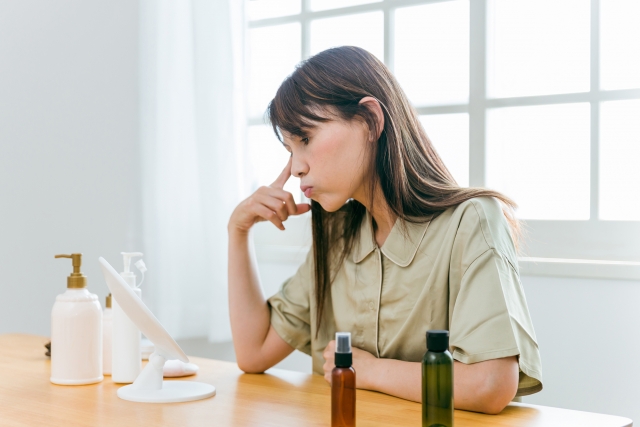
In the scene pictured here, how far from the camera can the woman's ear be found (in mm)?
1310

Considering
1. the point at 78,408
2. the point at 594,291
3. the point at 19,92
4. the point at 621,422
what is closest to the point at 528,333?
the point at 621,422

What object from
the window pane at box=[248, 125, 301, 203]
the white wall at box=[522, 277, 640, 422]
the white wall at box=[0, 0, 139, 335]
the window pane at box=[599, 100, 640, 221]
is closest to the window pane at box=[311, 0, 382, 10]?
the window pane at box=[248, 125, 301, 203]

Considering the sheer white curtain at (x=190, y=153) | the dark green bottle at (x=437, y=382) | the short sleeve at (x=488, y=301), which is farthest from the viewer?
the sheer white curtain at (x=190, y=153)

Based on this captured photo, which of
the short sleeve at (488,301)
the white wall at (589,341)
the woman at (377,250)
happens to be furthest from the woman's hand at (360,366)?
the white wall at (589,341)

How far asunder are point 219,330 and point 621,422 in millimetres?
1932

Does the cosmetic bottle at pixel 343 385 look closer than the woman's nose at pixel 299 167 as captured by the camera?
Yes

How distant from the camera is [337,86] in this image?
1.32 meters

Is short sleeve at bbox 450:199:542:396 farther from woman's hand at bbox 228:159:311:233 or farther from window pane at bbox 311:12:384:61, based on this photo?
window pane at bbox 311:12:384:61

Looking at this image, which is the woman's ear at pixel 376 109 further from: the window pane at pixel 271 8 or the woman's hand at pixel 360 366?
the window pane at pixel 271 8

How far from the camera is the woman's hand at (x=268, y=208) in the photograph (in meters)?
1.48

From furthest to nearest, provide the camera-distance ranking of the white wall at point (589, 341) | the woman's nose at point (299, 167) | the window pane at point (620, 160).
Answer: the window pane at point (620, 160) < the white wall at point (589, 341) < the woman's nose at point (299, 167)

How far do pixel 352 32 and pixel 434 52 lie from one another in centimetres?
38

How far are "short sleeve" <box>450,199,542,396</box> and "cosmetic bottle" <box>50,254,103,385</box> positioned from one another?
2.10ft

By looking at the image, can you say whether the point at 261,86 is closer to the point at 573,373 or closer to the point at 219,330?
the point at 219,330
